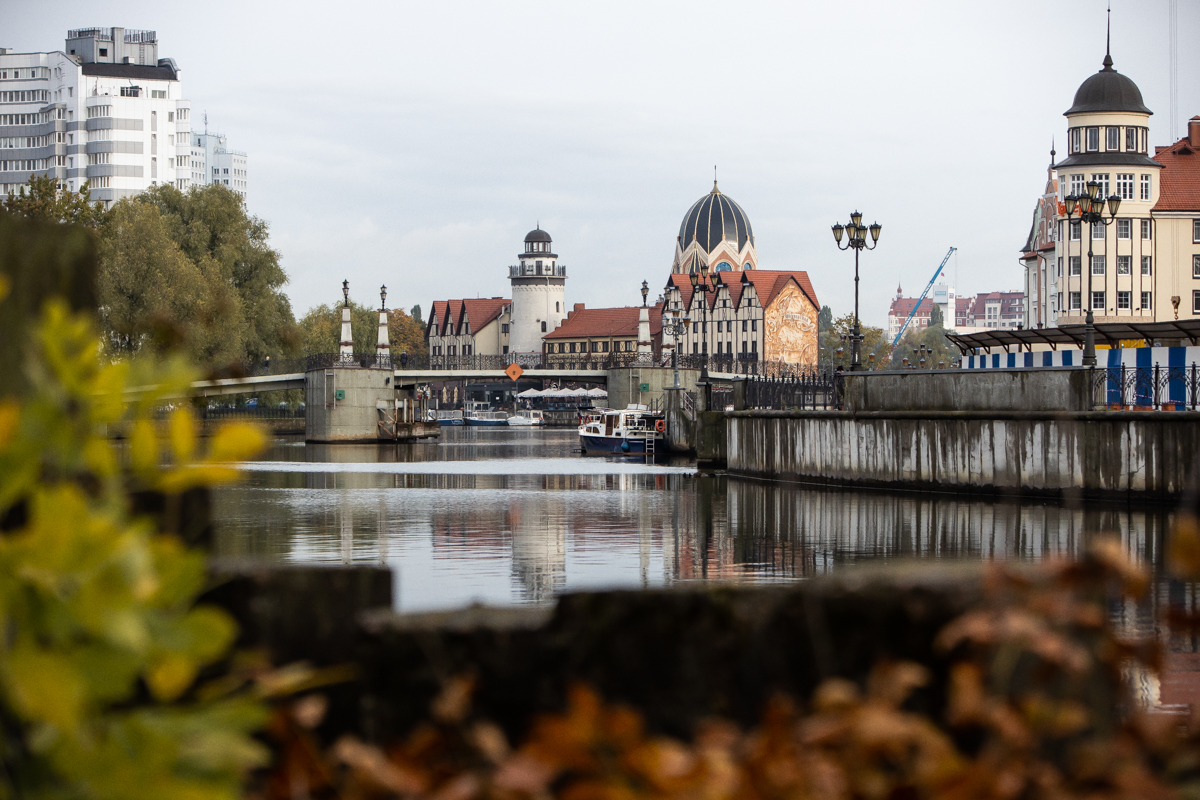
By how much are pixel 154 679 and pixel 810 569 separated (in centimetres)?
1371

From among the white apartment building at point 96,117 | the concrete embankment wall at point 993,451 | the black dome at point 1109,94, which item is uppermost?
the white apartment building at point 96,117

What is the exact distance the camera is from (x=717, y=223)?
17588cm

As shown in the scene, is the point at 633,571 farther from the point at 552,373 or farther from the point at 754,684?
the point at 552,373

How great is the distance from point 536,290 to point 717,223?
35.5 meters

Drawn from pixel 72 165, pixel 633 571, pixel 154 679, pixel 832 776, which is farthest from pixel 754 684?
pixel 72 165

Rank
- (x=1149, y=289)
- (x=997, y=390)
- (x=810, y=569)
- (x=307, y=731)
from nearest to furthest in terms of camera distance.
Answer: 1. (x=307, y=731)
2. (x=810, y=569)
3. (x=997, y=390)
4. (x=1149, y=289)

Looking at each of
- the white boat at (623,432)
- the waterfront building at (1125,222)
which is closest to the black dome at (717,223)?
the waterfront building at (1125,222)

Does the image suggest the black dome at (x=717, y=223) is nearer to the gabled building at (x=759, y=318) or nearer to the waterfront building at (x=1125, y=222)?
the gabled building at (x=759, y=318)

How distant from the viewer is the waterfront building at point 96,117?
497 ft

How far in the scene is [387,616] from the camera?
2938mm

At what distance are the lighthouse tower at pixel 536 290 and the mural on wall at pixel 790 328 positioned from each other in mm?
26552

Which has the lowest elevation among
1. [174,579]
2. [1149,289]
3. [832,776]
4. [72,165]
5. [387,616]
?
[832,776]

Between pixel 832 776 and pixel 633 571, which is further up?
pixel 832 776

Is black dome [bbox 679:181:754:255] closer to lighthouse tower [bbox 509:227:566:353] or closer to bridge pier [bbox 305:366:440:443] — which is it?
lighthouse tower [bbox 509:227:566:353]
